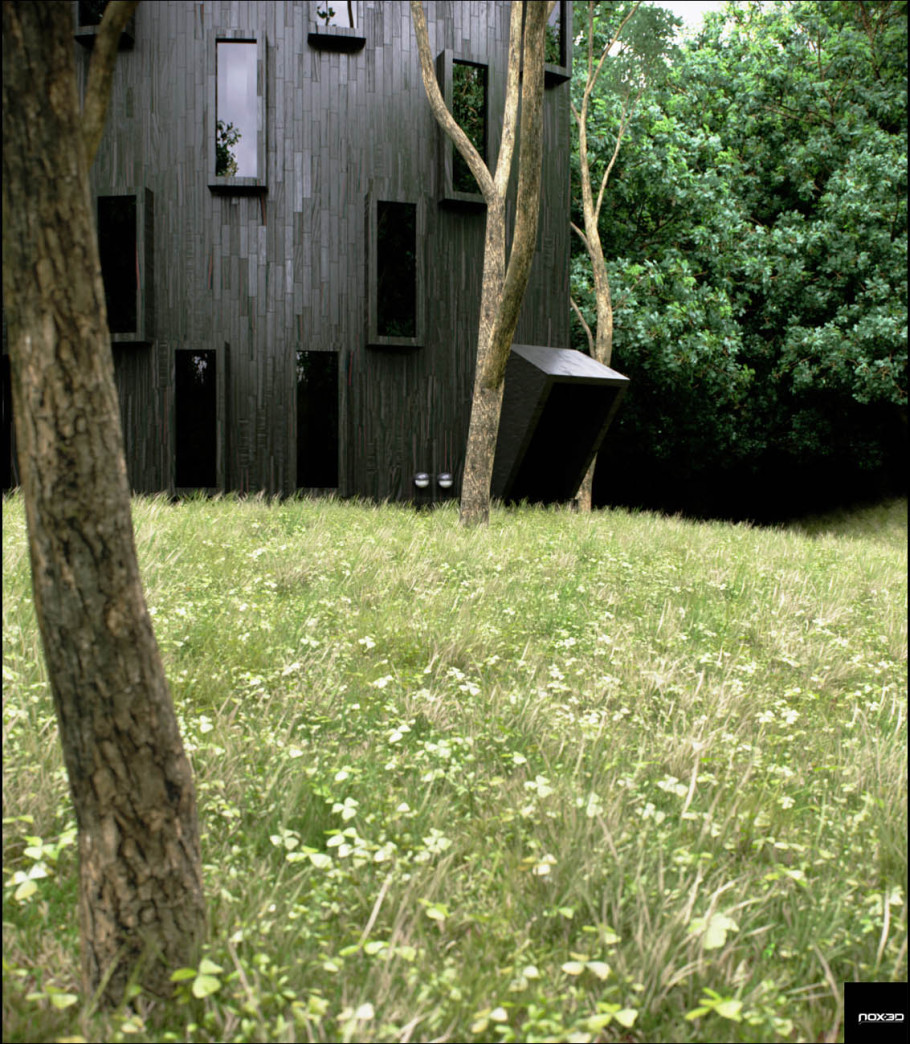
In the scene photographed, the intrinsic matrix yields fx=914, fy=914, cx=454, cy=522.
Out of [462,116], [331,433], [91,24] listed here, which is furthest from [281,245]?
[91,24]

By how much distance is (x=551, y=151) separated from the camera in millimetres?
14836

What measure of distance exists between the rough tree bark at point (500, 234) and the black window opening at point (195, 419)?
14.6ft

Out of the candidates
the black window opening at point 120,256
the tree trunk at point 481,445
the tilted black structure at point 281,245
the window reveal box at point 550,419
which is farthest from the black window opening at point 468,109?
the black window opening at point 120,256

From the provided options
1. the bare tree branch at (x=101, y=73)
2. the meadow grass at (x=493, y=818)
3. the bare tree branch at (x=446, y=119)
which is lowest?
the meadow grass at (x=493, y=818)

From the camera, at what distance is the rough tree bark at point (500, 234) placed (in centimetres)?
887

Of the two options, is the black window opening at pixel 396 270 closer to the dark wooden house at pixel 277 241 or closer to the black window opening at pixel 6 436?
the dark wooden house at pixel 277 241

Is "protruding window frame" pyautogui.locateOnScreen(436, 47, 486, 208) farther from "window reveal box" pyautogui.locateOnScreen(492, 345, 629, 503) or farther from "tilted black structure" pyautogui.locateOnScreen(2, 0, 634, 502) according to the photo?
"window reveal box" pyautogui.locateOnScreen(492, 345, 629, 503)

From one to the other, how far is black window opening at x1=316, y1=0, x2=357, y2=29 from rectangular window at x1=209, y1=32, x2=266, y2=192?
108 cm

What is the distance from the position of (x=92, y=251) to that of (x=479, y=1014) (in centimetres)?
217

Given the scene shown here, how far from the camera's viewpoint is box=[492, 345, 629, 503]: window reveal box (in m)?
12.4

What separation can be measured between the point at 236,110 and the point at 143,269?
278 centimetres

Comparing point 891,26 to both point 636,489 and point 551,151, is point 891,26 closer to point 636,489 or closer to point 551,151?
point 551,151

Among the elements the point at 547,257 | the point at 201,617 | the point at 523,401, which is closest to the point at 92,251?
the point at 201,617

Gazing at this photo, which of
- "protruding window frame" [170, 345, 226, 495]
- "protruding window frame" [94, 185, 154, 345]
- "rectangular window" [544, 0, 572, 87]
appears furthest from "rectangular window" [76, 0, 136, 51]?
"rectangular window" [544, 0, 572, 87]
